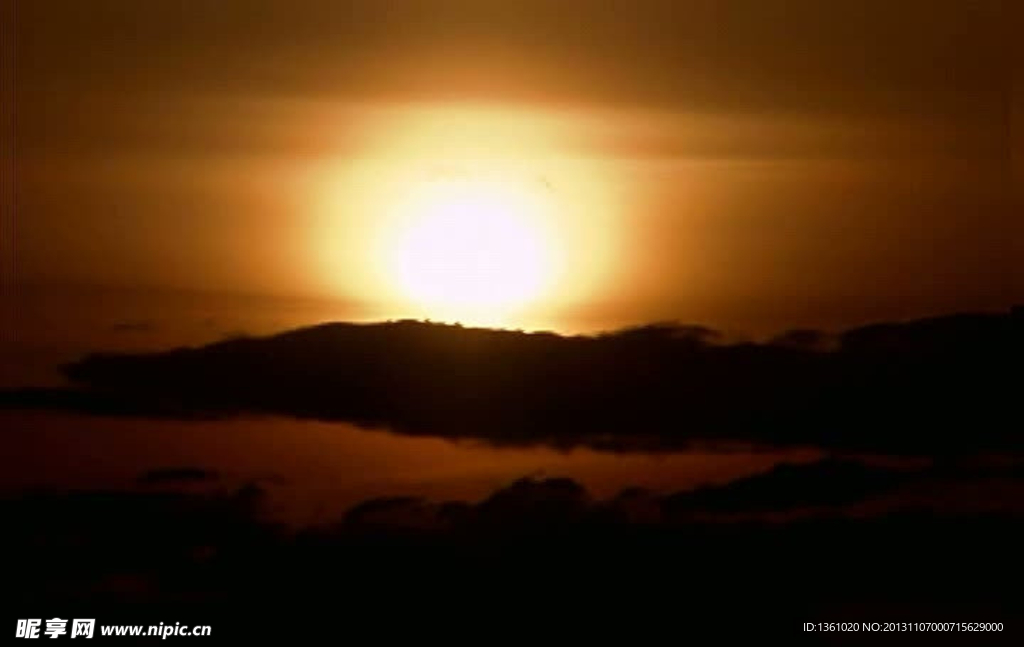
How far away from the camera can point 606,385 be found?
5273mm

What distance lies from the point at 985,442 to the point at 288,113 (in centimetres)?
214

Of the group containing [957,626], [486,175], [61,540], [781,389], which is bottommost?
[957,626]

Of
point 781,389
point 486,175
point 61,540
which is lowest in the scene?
point 61,540

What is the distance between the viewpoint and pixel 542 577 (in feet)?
17.0

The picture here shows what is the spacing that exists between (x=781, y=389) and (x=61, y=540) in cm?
201

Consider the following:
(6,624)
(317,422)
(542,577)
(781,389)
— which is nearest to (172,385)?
(317,422)

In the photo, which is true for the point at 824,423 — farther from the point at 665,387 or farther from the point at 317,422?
the point at 317,422

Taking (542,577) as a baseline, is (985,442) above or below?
above

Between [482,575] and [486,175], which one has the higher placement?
[486,175]

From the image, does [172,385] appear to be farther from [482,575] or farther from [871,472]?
[871,472]

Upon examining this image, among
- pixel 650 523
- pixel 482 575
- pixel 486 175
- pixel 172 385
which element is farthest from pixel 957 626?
pixel 172 385

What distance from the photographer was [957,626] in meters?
5.14

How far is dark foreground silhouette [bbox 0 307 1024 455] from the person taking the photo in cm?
520

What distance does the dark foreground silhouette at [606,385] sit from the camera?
5.20 metres
